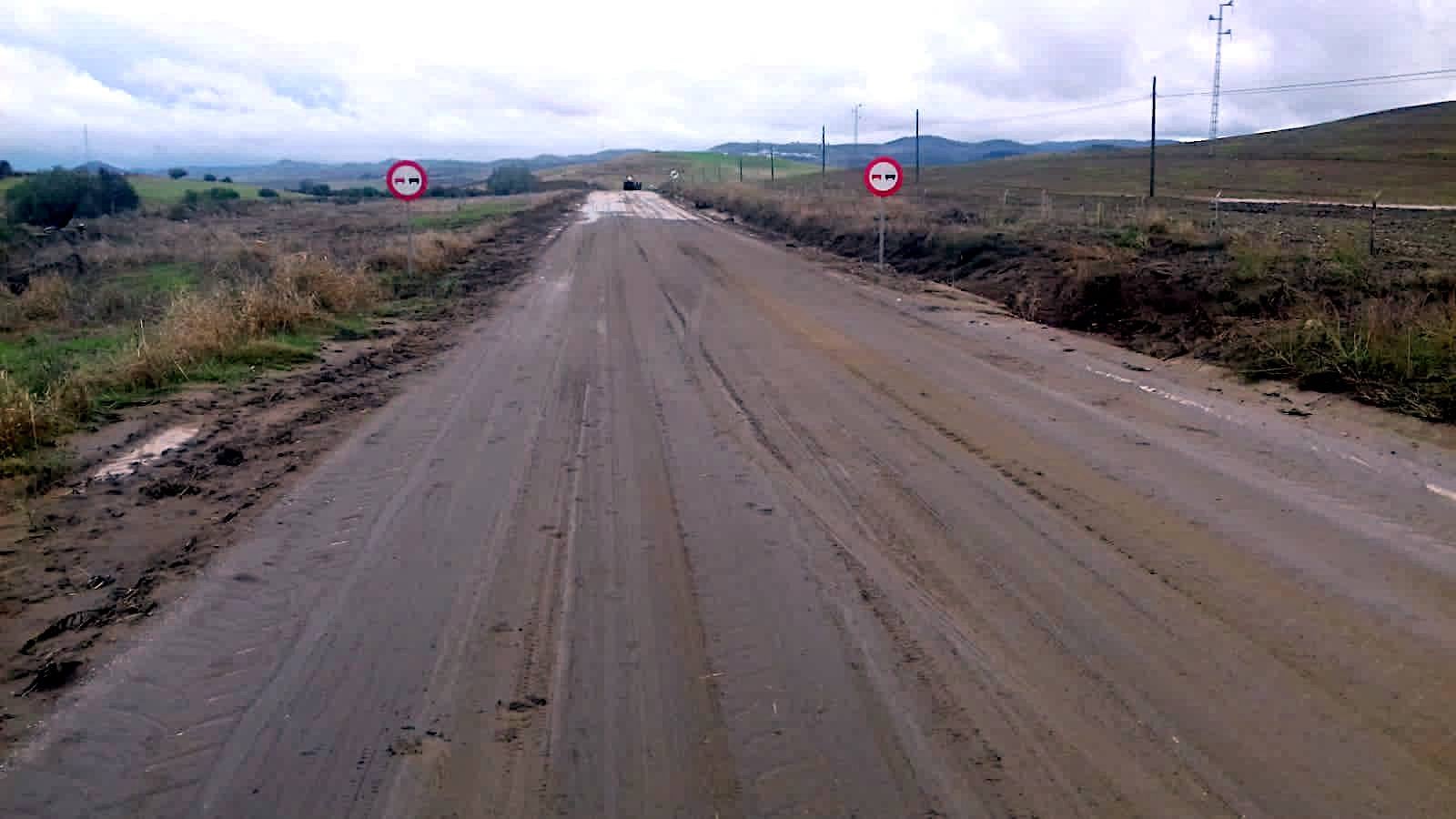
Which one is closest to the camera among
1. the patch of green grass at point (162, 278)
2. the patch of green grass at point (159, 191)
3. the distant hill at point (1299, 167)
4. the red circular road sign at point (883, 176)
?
the patch of green grass at point (162, 278)

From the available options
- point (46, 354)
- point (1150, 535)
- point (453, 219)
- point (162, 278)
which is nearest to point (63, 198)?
point (453, 219)

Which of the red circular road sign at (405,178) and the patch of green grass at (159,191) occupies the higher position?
the patch of green grass at (159,191)

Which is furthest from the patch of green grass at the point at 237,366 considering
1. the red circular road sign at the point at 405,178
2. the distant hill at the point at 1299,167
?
the distant hill at the point at 1299,167

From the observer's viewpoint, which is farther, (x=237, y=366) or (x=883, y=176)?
(x=883, y=176)

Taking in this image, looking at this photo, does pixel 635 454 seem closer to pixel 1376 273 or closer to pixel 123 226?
pixel 1376 273

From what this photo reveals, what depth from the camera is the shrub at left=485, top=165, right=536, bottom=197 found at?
114 metres

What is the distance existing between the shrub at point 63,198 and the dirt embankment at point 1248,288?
4545 centimetres

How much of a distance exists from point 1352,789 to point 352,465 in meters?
7.23

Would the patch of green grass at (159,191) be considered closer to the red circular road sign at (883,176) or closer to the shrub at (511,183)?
the shrub at (511,183)

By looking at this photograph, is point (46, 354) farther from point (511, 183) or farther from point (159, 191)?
point (511, 183)

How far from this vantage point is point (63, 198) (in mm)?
56906

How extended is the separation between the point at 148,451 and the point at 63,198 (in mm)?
56516

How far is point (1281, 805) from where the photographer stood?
414 centimetres

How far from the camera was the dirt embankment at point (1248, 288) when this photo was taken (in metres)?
11.2
